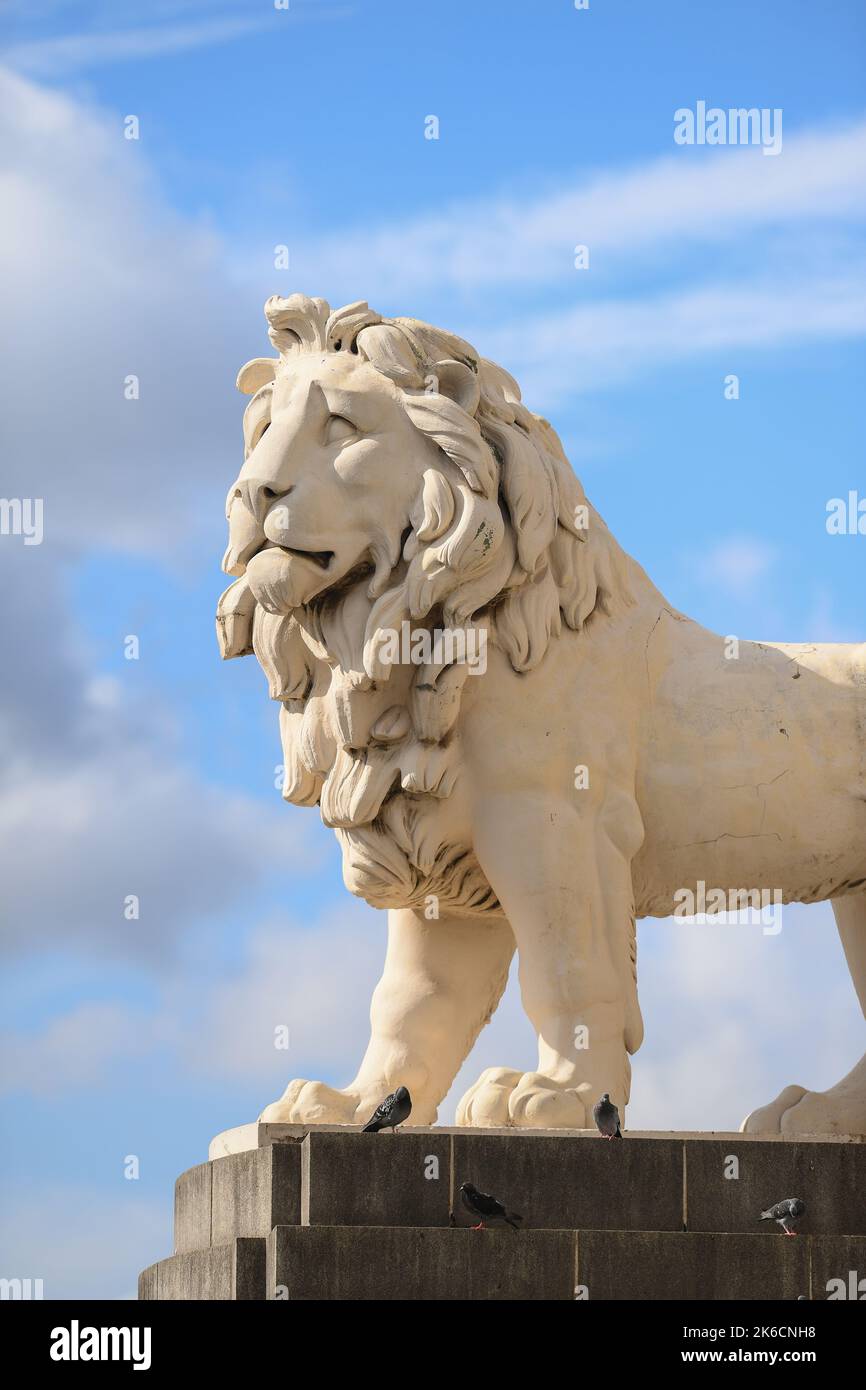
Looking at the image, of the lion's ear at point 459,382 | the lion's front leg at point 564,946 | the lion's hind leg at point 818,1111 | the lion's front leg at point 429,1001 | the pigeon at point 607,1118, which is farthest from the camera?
the lion's hind leg at point 818,1111

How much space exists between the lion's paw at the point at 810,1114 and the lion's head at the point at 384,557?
168 centimetres

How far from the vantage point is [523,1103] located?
10938mm

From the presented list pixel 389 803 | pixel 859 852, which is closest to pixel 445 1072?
pixel 389 803

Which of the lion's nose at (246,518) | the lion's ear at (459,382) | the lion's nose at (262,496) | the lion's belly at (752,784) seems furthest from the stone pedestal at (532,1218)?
the lion's ear at (459,382)

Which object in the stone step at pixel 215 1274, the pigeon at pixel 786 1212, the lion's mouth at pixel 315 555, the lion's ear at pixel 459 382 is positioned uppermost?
the lion's ear at pixel 459 382

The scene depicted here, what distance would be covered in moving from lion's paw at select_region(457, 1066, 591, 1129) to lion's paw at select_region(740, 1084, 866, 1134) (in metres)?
1.23

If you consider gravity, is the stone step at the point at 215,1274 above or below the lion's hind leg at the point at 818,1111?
below

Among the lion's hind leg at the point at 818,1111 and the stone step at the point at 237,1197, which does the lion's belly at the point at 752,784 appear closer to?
the lion's hind leg at the point at 818,1111

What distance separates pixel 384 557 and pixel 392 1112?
240 cm

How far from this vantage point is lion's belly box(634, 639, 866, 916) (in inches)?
464

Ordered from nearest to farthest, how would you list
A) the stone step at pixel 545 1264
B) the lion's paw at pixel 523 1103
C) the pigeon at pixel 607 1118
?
1. the stone step at pixel 545 1264
2. the pigeon at pixel 607 1118
3. the lion's paw at pixel 523 1103

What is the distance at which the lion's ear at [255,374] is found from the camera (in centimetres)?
1189

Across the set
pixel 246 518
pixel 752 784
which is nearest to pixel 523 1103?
pixel 752 784
